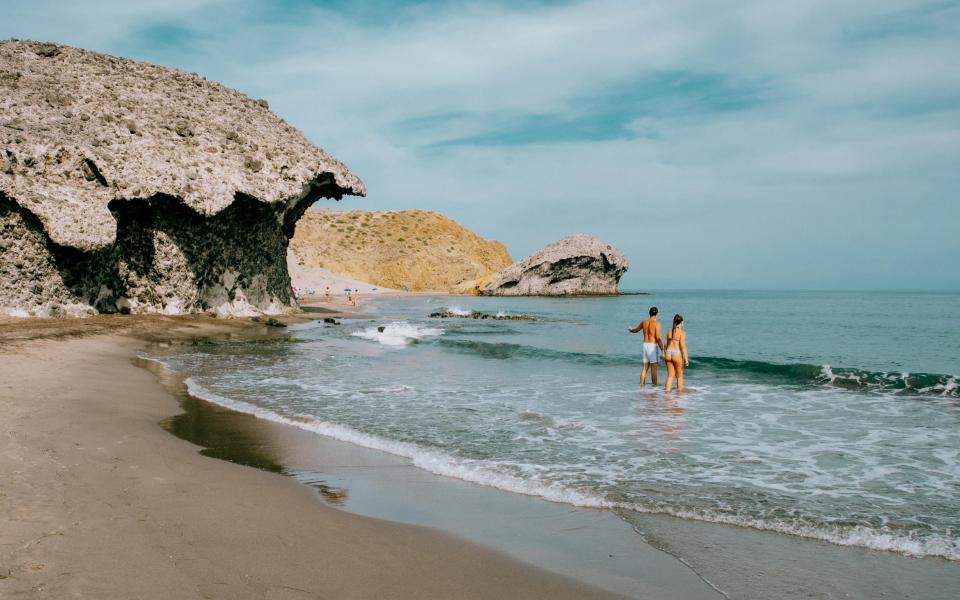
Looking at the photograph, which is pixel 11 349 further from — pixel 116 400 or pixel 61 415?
pixel 61 415

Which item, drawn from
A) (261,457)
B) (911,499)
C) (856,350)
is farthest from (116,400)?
(856,350)

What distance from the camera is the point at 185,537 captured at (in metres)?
4.57

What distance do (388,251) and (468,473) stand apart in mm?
112997

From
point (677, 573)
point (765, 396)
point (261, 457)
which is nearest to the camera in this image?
point (677, 573)

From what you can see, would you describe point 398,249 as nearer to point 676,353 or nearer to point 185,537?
point 676,353

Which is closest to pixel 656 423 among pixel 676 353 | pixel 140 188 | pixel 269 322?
pixel 676 353

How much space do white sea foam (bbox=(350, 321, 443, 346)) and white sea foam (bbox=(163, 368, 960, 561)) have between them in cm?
1462

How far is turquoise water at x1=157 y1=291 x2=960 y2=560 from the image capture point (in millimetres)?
6351

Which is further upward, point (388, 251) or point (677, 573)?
point (388, 251)

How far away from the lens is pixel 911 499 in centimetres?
656

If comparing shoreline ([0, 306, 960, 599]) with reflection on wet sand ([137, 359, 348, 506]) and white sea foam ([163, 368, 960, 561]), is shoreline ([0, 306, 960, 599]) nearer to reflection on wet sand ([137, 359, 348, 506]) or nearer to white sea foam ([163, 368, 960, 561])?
reflection on wet sand ([137, 359, 348, 506])

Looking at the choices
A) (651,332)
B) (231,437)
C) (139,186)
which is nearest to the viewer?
(231,437)

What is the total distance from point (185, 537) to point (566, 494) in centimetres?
365

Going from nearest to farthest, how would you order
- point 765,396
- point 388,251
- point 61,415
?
point 61,415 → point 765,396 → point 388,251
